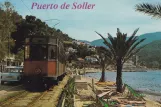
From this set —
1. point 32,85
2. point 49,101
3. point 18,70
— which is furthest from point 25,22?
point 49,101

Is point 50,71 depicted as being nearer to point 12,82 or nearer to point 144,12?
point 12,82

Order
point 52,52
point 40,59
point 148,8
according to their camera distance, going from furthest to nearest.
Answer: point 52,52
point 40,59
point 148,8

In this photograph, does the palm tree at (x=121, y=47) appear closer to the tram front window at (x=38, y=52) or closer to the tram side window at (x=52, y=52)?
the tram side window at (x=52, y=52)

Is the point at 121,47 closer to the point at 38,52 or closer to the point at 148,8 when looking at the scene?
the point at 38,52

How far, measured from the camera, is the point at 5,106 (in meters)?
16.7

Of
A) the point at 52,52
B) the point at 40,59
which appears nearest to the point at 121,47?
the point at 52,52

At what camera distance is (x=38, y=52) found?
24.8 meters

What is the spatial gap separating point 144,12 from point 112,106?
4.74 metres

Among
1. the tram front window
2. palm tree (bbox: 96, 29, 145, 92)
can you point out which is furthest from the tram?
palm tree (bbox: 96, 29, 145, 92)

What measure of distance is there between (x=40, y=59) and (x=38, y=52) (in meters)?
0.49

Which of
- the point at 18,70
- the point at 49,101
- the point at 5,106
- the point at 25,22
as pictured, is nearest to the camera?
the point at 5,106

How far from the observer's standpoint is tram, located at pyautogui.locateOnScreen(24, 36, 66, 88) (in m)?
24.8

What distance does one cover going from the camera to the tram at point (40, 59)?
24750 millimetres

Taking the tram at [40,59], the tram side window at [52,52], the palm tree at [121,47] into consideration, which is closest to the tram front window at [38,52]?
the tram at [40,59]
